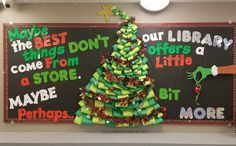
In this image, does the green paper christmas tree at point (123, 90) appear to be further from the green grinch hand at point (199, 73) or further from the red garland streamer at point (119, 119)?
the green grinch hand at point (199, 73)

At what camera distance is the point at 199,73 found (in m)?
2.39

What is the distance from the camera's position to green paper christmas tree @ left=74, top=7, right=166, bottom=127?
7.62 feet

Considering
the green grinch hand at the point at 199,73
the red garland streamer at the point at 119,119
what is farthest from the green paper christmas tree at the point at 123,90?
the green grinch hand at the point at 199,73

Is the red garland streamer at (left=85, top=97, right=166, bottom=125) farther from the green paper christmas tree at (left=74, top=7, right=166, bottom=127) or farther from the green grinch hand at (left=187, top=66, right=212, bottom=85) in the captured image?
the green grinch hand at (left=187, top=66, right=212, bottom=85)

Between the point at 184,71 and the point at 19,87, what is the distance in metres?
1.42

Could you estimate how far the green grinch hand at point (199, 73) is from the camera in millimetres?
2365

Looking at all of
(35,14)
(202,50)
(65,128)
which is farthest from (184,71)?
(35,14)

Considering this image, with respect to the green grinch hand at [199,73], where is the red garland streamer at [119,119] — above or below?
below

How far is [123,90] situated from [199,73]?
66 centimetres

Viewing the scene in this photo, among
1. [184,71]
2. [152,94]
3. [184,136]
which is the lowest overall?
[184,136]

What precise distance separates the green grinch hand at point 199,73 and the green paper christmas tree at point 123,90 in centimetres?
35

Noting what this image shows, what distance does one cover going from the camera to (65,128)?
2.44m

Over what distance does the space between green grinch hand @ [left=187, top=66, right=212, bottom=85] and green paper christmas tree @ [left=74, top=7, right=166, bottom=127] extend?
346 millimetres

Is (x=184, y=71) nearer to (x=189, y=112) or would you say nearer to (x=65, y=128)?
(x=189, y=112)
